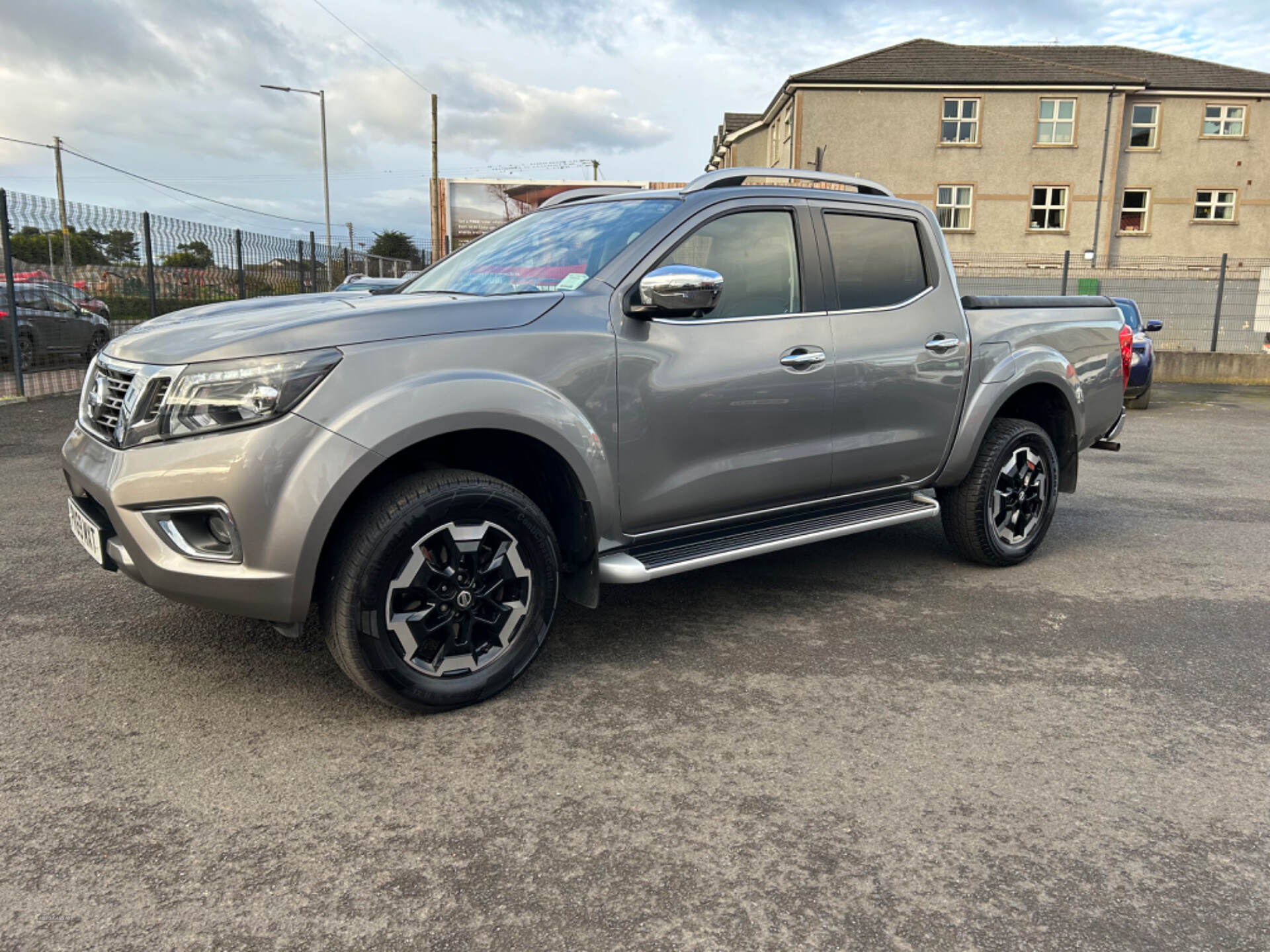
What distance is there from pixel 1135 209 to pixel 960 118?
7.24m

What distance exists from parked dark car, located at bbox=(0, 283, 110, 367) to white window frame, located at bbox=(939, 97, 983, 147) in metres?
28.4

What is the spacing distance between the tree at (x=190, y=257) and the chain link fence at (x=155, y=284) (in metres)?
0.01

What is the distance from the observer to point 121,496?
277 cm

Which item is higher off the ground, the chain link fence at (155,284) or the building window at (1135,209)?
the building window at (1135,209)

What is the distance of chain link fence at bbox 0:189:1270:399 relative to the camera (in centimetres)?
1062

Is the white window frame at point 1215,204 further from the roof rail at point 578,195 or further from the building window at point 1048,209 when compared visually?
the roof rail at point 578,195

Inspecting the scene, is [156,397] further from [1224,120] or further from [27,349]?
[1224,120]

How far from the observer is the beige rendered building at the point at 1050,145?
104 ft

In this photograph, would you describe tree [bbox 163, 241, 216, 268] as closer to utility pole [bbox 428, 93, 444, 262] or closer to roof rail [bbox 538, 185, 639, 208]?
roof rail [bbox 538, 185, 639, 208]

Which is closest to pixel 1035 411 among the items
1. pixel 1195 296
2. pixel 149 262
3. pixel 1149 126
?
pixel 149 262

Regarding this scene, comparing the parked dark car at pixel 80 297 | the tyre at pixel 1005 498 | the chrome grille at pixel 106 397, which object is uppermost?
the parked dark car at pixel 80 297

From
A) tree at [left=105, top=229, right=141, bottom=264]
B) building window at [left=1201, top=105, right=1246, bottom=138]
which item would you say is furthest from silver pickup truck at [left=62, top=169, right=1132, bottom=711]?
building window at [left=1201, top=105, right=1246, bottom=138]

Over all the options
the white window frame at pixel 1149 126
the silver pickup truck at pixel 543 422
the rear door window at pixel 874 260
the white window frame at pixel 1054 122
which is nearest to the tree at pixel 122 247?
the silver pickup truck at pixel 543 422

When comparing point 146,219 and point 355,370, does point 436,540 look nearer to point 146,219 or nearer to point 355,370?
point 355,370
